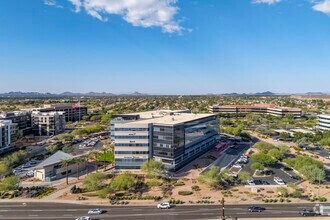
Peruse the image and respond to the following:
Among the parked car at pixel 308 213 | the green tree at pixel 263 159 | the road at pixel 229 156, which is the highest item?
the green tree at pixel 263 159

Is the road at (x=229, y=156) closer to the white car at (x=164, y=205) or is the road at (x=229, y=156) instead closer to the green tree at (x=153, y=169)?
the green tree at (x=153, y=169)

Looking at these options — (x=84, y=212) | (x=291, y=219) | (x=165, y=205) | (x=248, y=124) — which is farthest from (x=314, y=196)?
(x=248, y=124)

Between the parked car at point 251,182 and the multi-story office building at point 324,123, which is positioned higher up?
the multi-story office building at point 324,123

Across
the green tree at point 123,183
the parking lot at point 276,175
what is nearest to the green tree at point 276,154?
the parking lot at point 276,175

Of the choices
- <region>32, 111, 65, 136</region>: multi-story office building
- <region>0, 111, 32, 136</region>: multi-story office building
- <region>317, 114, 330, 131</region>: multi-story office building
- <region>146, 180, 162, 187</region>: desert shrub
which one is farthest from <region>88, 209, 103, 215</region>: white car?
<region>317, 114, 330, 131</region>: multi-story office building

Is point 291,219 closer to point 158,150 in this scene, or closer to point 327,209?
point 327,209

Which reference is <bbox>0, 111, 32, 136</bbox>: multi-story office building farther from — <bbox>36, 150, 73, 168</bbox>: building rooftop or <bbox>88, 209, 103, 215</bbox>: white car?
<bbox>88, 209, 103, 215</bbox>: white car
